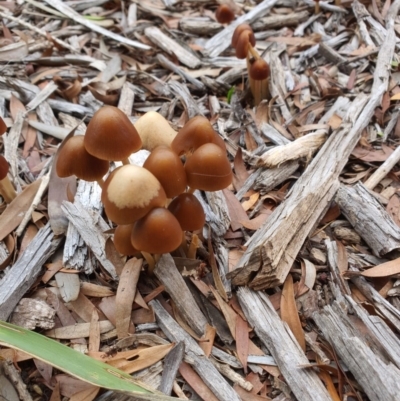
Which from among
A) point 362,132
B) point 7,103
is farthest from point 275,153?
point 7,103

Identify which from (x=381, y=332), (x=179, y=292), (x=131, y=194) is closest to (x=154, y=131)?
(x=131, y=194)

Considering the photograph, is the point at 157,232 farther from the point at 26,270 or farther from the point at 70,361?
the point at 26,270

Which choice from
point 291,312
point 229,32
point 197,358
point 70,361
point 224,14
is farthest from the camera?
point 229,32

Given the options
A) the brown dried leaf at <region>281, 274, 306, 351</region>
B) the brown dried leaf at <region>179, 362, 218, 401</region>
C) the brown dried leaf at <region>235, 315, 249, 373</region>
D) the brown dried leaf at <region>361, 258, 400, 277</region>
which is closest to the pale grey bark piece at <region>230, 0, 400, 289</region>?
the brown dried leaf at <region>281, 274, 306, 351</region>

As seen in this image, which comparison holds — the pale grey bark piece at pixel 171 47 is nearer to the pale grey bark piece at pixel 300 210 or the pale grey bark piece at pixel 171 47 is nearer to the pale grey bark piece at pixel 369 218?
the pale grey bark piece at pixel 300 210

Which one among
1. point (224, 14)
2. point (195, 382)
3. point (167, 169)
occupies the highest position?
point (167, 169)

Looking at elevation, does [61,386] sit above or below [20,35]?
below

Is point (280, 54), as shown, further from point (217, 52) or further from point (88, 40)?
point (88, 40)
